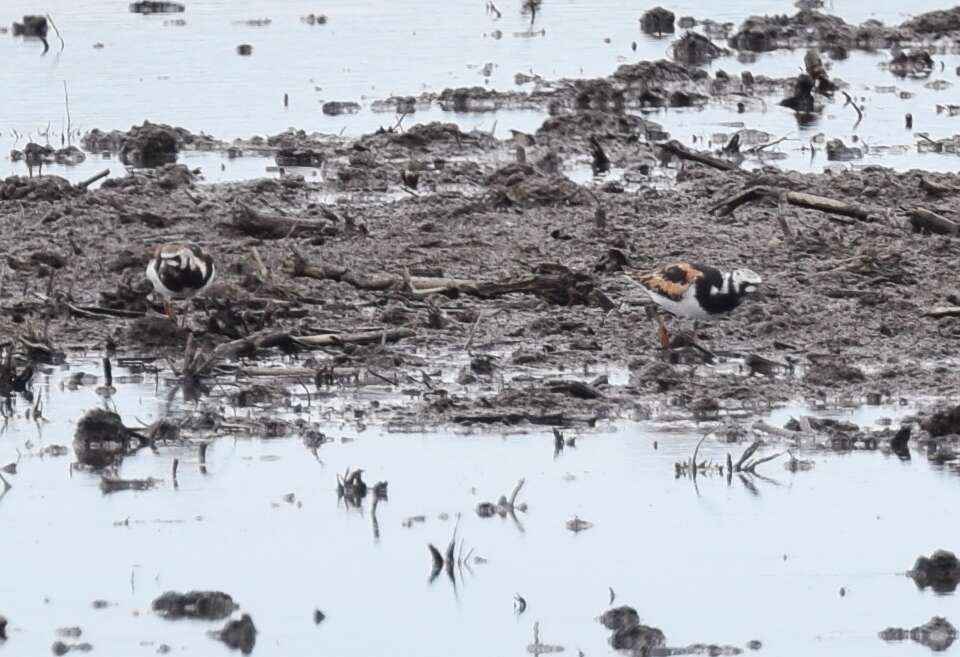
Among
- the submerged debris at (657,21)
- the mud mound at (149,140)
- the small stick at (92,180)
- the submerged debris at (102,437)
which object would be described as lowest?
the submerged debris at (102,437)

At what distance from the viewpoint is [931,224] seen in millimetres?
16016

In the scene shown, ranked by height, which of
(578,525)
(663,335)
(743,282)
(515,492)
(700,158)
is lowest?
(578,525)

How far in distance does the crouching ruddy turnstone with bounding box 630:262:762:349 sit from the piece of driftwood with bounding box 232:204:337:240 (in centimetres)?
290

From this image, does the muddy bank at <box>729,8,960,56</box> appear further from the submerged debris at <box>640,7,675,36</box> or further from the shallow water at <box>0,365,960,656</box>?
the shallow water at <box>0,365,960,656</box>

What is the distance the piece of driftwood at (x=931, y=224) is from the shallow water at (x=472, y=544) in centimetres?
385

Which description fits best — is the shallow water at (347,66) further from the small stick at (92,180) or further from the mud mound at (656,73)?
the small stick at (92,180)

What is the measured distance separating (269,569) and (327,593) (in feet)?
1.34

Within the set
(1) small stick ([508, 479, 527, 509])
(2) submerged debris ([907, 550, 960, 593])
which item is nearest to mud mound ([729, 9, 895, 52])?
(1) small stick ([508, 479, 527, 509])

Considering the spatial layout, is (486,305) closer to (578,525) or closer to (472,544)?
(578,525)

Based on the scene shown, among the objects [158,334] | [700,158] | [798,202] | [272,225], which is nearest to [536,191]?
[700,158]

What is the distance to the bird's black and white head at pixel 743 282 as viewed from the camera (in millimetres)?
13883

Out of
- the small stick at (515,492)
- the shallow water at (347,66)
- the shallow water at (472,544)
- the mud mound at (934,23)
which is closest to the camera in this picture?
the shallow water at (472,544)

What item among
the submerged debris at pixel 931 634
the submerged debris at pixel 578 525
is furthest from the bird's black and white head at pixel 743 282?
the submerged debris at pixel 931 634

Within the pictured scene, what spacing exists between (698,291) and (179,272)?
9.75ft
